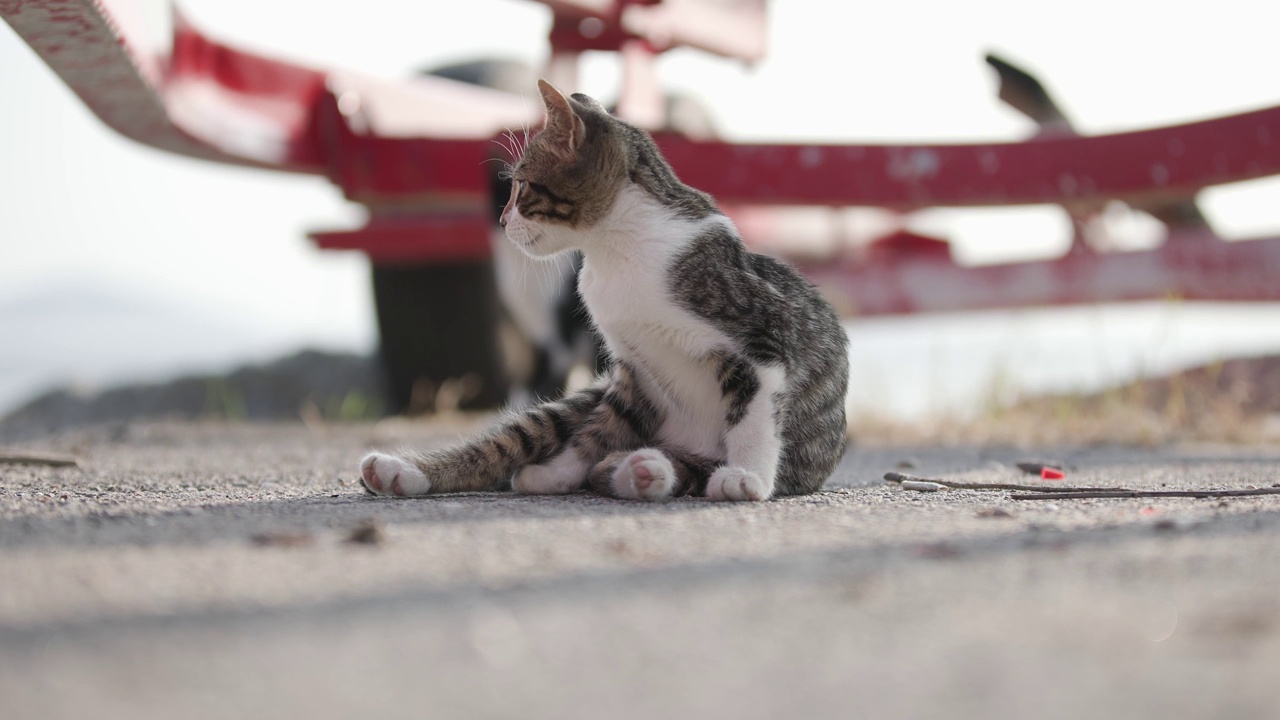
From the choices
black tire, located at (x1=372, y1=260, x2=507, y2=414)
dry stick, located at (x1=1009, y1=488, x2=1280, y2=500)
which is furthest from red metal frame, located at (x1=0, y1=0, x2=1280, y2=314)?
dry stick, located at (x1=1009, y1=488, x2=1280, y2=500)

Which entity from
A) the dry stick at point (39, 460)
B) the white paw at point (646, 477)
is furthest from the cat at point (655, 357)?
the dry stick at point (39, 460)

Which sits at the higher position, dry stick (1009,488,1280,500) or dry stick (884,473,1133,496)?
dry stick (1009,488,1280,500)

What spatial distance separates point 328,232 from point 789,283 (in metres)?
2.64

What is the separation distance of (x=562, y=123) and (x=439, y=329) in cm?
246

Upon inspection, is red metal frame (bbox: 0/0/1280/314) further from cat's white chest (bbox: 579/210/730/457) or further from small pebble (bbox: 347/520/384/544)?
small pebble (bbox: 347/520/384/544)

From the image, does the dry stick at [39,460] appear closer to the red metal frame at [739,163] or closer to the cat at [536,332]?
the red metal frame at [739,163]

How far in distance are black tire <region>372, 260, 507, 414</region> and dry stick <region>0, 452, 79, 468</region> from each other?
2216 mm

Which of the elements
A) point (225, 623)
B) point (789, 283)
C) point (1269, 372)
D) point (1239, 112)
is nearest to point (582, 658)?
point (225, 623)

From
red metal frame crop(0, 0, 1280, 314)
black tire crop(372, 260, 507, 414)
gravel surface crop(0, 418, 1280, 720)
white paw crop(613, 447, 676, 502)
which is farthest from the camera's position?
black tire crop(372, 260, 507, 414)

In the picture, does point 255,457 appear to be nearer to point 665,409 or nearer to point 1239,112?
point 665,409

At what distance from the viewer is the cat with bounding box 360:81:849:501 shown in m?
2.04

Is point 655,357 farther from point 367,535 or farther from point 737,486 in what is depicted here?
point 367,535

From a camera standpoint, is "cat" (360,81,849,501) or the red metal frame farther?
the red metal frame

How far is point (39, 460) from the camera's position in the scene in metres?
2.44
